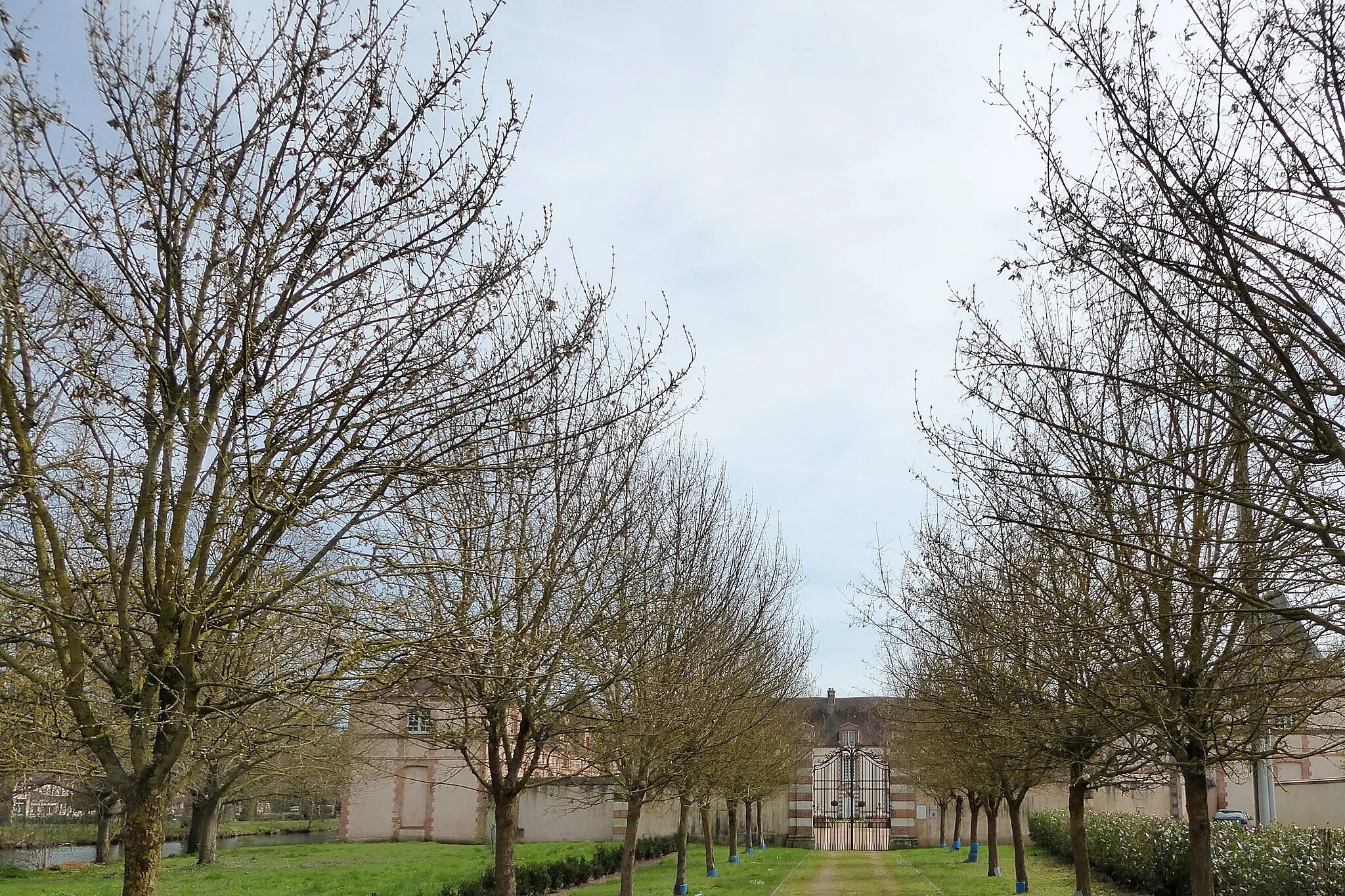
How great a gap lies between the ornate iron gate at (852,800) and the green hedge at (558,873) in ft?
44.5

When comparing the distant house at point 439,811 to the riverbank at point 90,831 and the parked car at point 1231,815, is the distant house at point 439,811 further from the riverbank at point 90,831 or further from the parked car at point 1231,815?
the parked car at point 1231,815

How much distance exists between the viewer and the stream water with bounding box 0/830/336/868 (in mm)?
29344

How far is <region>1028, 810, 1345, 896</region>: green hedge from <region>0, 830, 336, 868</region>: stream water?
2788cm

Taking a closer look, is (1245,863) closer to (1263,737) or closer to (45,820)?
(1263,737)

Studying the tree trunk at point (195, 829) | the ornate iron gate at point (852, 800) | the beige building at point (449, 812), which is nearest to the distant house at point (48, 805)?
the tree trunk at point (195, 829)

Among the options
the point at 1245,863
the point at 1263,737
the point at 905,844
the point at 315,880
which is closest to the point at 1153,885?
the point at 1245,863

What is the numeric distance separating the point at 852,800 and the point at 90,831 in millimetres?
29950

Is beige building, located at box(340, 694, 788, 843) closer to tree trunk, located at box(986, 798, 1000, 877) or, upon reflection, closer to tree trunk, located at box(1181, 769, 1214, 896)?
tree trunk, located at box(986, 798, 1000, 877)

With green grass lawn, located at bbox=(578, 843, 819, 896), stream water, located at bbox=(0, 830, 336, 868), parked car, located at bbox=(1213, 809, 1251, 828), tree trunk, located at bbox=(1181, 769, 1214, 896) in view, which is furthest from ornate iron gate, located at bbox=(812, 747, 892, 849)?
tree trunk, located at bbox=(1181, 769, 1214, 896)

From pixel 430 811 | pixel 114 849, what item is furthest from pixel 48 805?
pixel 430 811

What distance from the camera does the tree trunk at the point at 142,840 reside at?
17.8ft

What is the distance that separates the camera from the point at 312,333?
558 cm

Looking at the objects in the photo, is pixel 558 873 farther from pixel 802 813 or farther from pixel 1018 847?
pixel 802 813

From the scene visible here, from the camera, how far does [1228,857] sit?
16625mm
